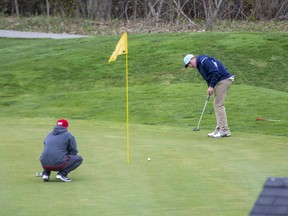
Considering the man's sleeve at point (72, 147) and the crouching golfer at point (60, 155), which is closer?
the crouching golfer at point (60, 155)

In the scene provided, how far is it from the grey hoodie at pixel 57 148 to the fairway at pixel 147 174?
37 cm

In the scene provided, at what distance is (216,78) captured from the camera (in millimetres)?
17281

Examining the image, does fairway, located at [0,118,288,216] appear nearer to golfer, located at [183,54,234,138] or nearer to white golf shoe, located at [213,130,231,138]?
white golf shoe, located at [213,130,231,138]

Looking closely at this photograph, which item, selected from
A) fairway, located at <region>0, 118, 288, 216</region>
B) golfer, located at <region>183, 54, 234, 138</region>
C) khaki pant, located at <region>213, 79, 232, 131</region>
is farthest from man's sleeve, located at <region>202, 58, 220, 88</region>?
fairway, located at <region>0, 118, 288, 216</region>

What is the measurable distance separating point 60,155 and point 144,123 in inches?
328

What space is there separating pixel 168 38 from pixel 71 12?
38.4 feet

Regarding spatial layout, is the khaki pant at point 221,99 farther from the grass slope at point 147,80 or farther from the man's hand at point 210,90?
the grass slope at point 147,80

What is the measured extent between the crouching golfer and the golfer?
501cm

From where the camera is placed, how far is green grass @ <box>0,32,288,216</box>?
1152 cm

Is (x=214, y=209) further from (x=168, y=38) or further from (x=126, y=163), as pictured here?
(x=168, y=38)

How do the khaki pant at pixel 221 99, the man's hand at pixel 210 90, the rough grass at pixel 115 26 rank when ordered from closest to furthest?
the man's hand at pixel 210 90 < the khaki pant at pixel 221 99 < the rough grass at pixel 115 26

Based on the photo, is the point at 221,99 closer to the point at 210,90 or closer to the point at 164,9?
the point at 210,90

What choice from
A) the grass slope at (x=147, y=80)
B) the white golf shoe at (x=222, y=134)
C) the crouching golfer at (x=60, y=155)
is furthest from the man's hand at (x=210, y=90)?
the crouching golfer at (x=60, y=155)

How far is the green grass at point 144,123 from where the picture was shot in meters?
11.5
